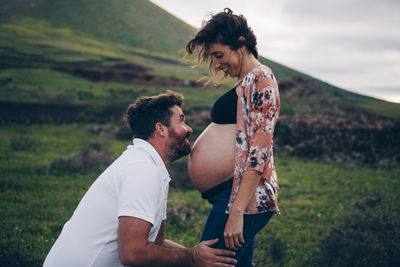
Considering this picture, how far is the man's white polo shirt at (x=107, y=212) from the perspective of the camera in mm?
1999

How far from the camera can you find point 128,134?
14.9 metres

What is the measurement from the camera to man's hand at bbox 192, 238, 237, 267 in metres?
2.17

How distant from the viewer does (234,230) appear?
7.04ft

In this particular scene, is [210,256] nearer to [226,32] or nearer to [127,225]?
[127,225]

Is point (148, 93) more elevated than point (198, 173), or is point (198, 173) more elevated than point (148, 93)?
point (198, 173)

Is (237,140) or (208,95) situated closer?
(237,140)

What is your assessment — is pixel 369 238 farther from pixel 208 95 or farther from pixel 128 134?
pixel 208 95

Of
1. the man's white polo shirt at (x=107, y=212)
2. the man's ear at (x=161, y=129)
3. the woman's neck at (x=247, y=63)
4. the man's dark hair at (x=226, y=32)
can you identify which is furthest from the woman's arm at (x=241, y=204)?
the man's dark hair at (x=226, y=32)

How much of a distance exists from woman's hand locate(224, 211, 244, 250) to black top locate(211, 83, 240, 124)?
72 cm

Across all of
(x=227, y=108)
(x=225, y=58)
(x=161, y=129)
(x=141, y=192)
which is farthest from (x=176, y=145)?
(x=225, y=58)

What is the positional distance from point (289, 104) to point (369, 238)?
28.4 m

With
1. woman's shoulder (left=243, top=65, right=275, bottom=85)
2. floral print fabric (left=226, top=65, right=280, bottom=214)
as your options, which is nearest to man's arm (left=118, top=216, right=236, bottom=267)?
floral print fabric (left=226, top=65, right=280, bottom=214)

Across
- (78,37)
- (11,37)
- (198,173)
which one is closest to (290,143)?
(198,173)

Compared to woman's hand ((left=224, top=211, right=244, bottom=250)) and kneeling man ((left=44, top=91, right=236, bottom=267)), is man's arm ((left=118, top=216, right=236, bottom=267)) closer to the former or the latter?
kneeling man ((left=44, top=91, right=236, bottom=267))
